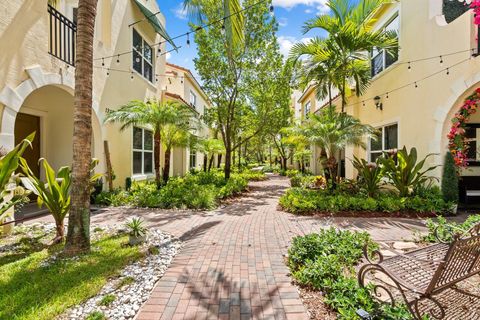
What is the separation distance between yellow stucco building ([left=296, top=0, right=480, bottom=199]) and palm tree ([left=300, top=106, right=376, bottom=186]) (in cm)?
173

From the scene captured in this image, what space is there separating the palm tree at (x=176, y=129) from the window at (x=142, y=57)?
359 centimetres

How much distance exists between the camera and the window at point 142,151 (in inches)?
466

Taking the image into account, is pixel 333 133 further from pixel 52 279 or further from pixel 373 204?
pixel 52 279

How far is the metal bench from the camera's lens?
2463 mm

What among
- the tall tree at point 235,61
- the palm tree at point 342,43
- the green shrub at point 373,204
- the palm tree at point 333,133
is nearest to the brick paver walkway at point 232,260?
the green shrub at point 373,204

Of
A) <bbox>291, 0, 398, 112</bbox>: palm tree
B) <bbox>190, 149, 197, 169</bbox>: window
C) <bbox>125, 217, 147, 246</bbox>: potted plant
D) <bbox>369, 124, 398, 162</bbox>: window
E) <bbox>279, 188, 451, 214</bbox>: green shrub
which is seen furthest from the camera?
<bbox>190, 149, 197, 169</bbox>: window

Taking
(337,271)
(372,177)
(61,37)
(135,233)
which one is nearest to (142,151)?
(61,37)

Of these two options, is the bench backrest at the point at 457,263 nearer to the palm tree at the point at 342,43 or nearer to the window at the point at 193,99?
the palm tree at the point at 342,43

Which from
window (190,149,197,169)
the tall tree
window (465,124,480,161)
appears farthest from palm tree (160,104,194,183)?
window (190,149,197,169)

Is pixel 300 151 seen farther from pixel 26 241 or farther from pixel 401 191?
pixel 26 241

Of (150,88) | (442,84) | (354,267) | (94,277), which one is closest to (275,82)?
(150,88)

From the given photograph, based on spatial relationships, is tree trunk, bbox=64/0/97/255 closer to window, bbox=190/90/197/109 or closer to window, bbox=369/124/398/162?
window, bbox=369/124/398/162

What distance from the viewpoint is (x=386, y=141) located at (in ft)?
38.2

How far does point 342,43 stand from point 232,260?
29.3 ft
